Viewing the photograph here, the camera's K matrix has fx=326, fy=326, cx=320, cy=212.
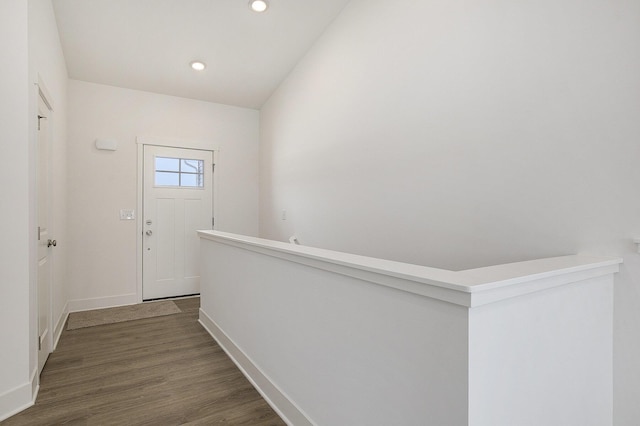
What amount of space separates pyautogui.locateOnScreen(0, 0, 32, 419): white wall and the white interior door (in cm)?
39

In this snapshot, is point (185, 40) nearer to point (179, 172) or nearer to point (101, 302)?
point (179, 172)

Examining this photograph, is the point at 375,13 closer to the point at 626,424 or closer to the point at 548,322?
the point at 548,322

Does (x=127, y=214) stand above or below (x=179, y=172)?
below

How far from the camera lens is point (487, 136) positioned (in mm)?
1929

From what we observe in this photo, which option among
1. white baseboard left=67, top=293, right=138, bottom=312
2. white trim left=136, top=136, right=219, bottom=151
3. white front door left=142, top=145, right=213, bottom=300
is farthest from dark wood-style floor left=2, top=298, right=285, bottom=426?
white trim left=136, top=136, right=219, bottom=151

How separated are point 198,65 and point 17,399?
136 inches

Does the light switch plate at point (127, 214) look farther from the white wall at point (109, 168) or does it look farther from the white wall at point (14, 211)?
the white wall at point (14, 211)

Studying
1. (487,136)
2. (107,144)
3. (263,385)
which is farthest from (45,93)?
(487,136)

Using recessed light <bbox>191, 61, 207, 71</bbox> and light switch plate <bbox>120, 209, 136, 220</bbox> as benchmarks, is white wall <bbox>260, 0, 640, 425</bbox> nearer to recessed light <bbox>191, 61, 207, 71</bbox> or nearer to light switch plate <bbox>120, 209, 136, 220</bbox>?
recessed light <bbox>191, 61, 207, 71</bbox>

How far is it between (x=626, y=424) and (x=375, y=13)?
310 centimetres

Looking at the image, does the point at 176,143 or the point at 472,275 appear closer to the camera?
the point at 472,275

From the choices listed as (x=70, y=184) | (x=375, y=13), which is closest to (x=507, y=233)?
(x=375, y=13)

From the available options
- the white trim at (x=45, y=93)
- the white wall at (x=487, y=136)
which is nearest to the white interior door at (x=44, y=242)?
the white trim at (x=45, y=93)

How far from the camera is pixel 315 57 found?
370cm
